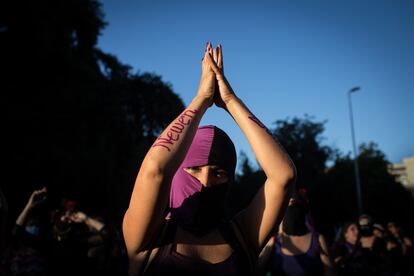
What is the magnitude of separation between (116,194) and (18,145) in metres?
8.89

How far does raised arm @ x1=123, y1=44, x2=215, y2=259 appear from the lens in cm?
158

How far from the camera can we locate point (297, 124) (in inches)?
1367

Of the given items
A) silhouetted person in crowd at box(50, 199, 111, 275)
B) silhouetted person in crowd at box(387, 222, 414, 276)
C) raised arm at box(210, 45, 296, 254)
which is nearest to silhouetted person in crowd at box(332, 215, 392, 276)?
silhouetted person in crowd at box(387, 222, 414, 276)

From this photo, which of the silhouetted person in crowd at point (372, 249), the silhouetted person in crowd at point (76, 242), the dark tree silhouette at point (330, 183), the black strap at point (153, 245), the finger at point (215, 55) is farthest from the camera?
the dark tree silhouette at point (330, 183)

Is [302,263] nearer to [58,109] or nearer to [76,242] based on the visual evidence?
[76,242]

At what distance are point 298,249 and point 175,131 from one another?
3.29 m

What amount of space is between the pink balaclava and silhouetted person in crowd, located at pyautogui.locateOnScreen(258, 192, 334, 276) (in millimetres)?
2463

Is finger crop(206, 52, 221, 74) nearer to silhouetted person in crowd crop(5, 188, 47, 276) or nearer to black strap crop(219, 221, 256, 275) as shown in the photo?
black strap crop(219, 221, 256, 275)

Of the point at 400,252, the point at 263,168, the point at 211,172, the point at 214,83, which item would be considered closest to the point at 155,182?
the point at 211,172

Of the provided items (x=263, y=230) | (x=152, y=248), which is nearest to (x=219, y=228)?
(x=263, y=230)

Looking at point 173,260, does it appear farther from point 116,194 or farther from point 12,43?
point 116,194

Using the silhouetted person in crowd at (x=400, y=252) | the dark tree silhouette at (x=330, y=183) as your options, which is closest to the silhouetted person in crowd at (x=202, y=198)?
the silhouetted person in crowd at (x=400, y=252)

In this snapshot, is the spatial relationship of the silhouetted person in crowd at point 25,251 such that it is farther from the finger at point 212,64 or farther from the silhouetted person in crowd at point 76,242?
the finger at point 212,64

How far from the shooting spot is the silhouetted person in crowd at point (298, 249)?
4.23 metres
